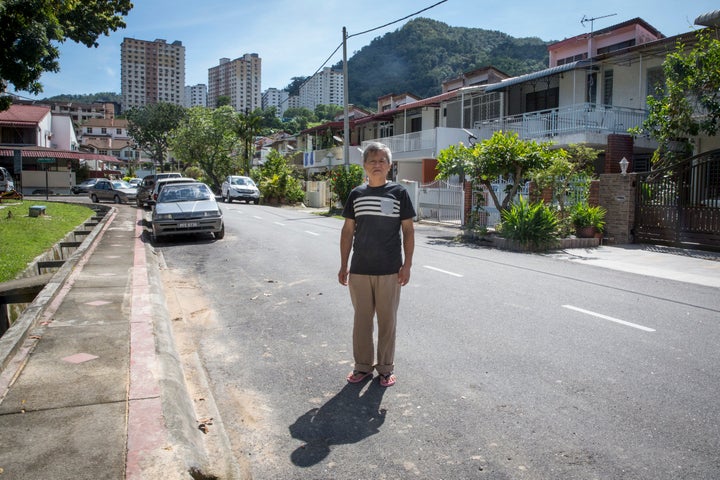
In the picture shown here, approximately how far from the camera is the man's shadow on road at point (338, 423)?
12.0 feet

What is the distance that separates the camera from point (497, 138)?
56.6 feet

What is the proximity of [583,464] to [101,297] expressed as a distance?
6.23 m

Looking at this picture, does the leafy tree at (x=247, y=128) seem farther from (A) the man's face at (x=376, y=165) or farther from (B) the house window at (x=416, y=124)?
(A) the man's face at (x=376, y=165)

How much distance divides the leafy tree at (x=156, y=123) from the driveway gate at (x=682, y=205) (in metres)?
85.4

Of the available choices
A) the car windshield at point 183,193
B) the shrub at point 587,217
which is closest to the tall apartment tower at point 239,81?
the car windshield at point 183,193

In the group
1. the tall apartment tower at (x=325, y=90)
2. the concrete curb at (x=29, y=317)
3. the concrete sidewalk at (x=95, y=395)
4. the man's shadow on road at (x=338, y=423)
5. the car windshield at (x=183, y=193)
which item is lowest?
the man's shadow on road at (x=338, y=423)

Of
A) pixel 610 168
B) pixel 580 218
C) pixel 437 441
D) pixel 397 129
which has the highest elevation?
pixel 397 129

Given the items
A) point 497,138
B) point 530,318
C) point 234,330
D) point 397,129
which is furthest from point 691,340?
point 397,129

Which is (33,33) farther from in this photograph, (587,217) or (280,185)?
(280,185)

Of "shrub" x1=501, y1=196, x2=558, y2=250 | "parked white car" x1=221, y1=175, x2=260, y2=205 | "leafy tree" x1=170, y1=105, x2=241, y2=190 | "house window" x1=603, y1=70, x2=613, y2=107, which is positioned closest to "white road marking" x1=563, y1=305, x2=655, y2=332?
"shrub" x1=501, y1=196, x2=558, y2=250

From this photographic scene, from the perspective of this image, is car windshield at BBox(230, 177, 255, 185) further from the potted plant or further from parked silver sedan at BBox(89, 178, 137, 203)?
the potted plant

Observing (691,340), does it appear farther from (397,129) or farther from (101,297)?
(397,129)

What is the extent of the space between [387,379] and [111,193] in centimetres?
3691

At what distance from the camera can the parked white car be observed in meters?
38.0
